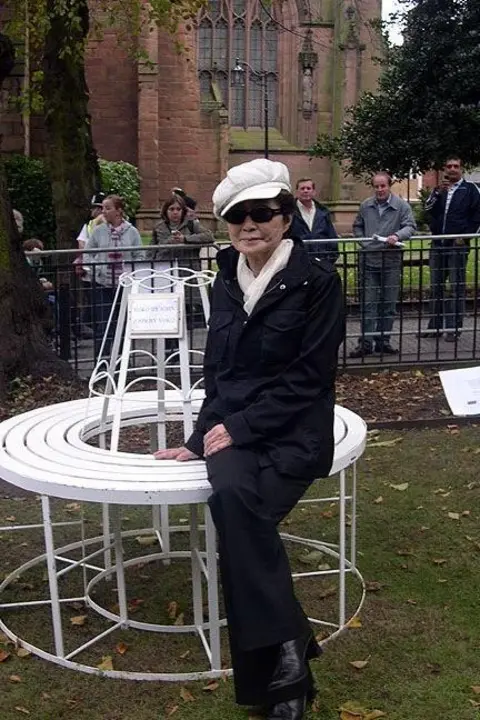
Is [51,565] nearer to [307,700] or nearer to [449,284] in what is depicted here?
[307,700]

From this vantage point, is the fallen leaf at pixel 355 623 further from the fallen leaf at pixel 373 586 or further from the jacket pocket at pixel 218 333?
the jacket pocket at pixel 218 333

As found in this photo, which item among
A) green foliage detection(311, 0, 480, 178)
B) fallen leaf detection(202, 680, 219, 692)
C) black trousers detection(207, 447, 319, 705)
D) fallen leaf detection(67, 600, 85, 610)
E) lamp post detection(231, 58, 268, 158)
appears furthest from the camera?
lamp post detection(231, 58, 268, 158)

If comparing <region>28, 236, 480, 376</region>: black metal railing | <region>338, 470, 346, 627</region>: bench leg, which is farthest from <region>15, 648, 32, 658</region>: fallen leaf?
<region>28, 236, 480, 376</region>: black metal railing

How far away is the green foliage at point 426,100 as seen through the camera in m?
18.2

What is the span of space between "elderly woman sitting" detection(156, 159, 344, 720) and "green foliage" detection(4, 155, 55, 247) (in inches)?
627

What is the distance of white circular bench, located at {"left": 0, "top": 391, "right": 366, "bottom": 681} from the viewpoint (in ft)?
12.0

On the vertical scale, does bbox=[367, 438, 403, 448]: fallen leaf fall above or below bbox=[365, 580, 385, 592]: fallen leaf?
above

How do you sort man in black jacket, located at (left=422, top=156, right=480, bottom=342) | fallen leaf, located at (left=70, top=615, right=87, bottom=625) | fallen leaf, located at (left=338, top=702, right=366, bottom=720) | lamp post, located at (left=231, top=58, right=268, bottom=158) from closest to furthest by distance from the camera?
fallen leaf, located at (left=338, top=702, right=366, bottom=720), fallen leaf, located at (left=70, top=615, right=87, bottom=625), man in black jacket, located at (left=422, top=156, right=480, bottom=342), lamp post, located at (left=231, top=58, right=268, bottom=158)

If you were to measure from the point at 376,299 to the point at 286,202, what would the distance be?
647 centimetres

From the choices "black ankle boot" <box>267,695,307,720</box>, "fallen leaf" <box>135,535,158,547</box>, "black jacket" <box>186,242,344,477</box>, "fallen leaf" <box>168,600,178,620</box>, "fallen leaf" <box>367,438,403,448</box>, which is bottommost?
"fallen leaf" <box>135,535,158,547</box>

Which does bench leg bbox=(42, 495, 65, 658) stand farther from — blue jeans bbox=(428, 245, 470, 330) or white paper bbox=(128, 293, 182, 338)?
blue jeans bbox=(428, 245, 470, 330)

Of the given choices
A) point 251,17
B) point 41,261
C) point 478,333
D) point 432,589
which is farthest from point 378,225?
point 251,17

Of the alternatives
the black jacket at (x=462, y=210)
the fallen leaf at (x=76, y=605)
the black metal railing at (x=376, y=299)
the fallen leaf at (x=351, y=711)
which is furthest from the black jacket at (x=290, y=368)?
the black jacket at (x=462, y=210)

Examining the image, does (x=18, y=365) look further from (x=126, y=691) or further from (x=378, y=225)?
(x=126, y=691)
